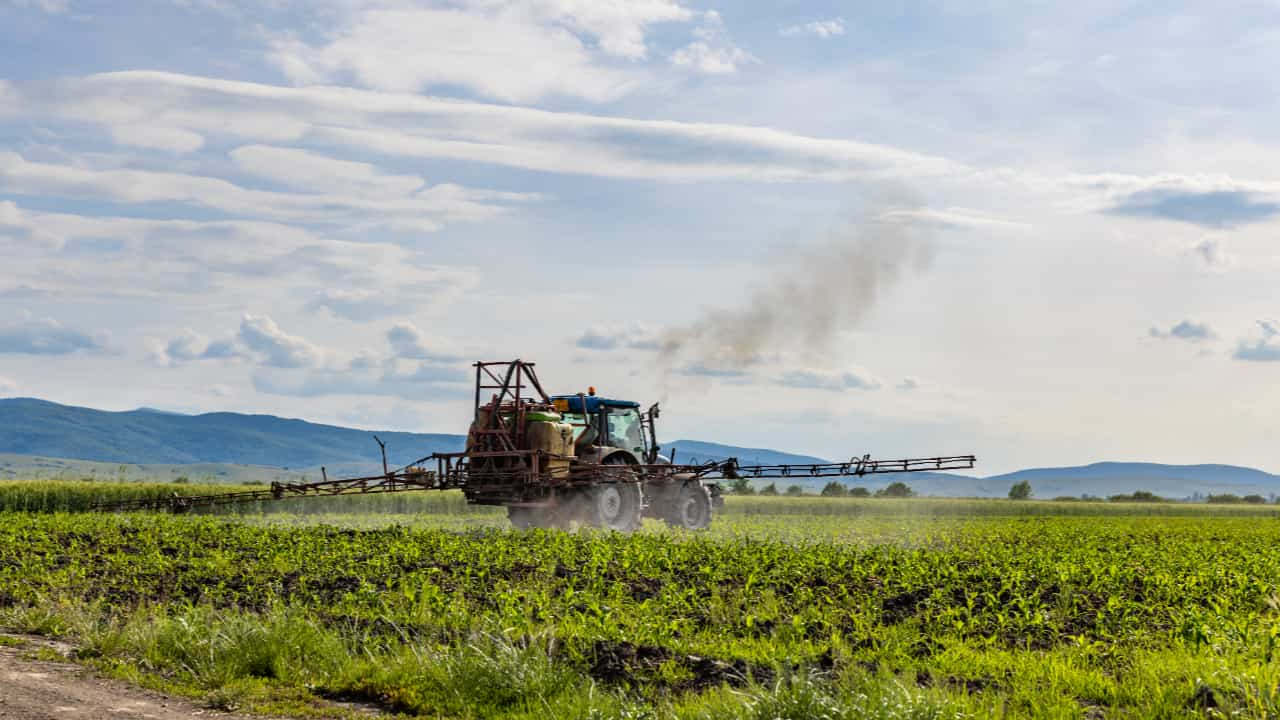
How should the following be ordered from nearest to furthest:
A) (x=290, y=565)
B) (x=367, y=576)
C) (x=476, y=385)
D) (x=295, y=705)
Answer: (x=295, y=705) < (x=367, y=576) < (x=290, y=565) < (x=476, y=385)

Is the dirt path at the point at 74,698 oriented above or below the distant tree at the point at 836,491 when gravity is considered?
below

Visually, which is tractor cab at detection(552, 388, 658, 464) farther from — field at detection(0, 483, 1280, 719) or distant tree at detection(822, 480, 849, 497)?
Result: distant tree at detection(822, 480, 849, 497)

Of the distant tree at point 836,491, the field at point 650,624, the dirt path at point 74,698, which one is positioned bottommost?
the dirt path at point 74,698

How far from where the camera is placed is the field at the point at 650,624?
34.6 ft

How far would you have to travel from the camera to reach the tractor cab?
29.5 metres

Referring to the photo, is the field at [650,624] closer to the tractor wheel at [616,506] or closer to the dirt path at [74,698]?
the dirt path at [74,698]

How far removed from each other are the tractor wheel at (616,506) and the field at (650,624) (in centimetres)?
432

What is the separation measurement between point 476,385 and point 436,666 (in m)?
17.6

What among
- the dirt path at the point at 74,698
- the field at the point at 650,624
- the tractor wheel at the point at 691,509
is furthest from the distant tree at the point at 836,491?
the dirt path at the point at 74,698

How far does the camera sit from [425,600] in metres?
14.6

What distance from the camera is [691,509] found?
31.6m

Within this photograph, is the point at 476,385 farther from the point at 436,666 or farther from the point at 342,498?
the point at 342,498

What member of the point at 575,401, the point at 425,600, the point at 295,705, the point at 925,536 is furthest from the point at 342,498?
the point at 295,705

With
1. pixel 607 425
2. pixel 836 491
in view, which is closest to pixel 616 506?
pixel 607 425
